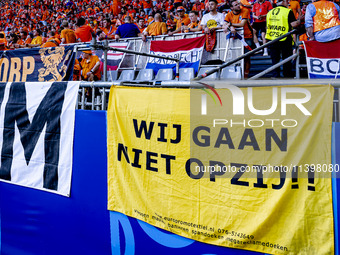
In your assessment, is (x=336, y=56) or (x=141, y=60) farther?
(x=141, y=60)

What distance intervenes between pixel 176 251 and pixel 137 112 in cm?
136

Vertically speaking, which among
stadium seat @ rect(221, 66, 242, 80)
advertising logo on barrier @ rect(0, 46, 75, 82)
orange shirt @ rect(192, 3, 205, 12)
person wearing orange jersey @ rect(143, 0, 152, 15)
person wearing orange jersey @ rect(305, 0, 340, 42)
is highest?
person wearing orange jersey @ rect(143, 0, 152, 15)

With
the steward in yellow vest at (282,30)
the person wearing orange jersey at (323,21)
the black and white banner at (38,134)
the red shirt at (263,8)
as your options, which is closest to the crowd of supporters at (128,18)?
the red shirt at (263,8)

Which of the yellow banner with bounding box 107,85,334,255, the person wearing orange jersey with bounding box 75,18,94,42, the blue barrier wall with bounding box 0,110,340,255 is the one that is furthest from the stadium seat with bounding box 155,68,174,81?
the yellow banner with bounding box 107,85,334,255

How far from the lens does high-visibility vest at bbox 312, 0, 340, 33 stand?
18.0 feet

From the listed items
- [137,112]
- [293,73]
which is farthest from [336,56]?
[137,112]

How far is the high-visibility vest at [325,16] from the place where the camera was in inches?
217

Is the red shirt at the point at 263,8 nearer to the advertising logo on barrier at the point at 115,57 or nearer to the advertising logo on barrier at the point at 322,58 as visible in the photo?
the advertising logo on barrier at the point at 322,58

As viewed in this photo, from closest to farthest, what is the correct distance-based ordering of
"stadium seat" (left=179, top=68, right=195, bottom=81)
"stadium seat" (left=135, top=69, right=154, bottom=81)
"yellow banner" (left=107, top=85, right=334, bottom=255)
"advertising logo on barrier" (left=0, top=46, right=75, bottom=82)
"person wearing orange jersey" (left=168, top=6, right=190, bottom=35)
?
"yellow banner" (left=107, top=85, right=334, bottom=255) → "advertising logo on barrier" (left=0, top=46, right=75, bottom=82) → "stadium seat" (left=179, top=68, right=195, bottom=81) → "stadium seat" (left=135, top=69, right=154, bottom=81) → "person wearing orange jersey" (left=168, top=6, right=190, bottom=35)

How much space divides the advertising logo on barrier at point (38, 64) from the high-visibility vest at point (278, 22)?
14.9 ft

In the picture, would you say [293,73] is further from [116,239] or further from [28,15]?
[28,15]

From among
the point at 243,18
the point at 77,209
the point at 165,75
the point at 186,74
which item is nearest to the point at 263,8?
the point at 243,18

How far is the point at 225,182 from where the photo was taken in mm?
2436

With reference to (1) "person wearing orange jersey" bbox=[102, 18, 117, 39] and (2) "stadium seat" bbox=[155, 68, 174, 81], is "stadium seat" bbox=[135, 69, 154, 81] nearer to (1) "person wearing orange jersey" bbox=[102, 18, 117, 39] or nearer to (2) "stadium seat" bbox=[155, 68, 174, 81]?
(2) "stadium seat" bbox=[155, 68, 174, 81]
